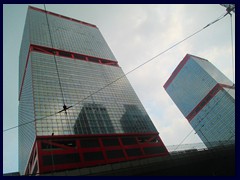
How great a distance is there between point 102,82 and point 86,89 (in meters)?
11.7

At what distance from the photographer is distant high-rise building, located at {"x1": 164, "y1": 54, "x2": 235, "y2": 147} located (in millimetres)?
131125

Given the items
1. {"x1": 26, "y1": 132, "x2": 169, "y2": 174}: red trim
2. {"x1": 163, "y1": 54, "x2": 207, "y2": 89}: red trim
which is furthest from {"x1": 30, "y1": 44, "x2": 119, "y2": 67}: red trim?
{"x1": 163, "y1": 54, "x2": 207, "y2": 89}: red trim

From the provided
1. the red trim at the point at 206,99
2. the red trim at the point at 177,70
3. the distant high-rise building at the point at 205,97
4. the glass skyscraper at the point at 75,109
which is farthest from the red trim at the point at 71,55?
the red trim at the point at 177,70

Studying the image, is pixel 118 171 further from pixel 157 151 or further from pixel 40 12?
pixel 40 12

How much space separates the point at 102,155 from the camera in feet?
194

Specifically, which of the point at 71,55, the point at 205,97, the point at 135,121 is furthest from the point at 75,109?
the point at 205,97

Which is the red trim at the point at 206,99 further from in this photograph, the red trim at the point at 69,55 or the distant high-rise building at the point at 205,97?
the red trim at the point at 69,55

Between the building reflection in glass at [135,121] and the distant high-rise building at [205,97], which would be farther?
the distant high-rise building at [205,97]

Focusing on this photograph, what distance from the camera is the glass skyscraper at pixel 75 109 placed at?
5725 centimetres

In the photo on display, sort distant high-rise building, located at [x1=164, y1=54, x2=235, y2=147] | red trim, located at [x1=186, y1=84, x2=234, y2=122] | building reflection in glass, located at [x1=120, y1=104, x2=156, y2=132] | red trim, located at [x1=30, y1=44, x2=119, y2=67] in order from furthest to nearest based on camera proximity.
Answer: red trim, located at [x1=186, y1=84, x2=234, y2=122] < distant high-rise building, located at [x1=164, y1=54, x2=235, y2=147] < red trim, located at [x1=30, y1=44, x2=119, y2=67] < building reflection in glass, located at [x1=120, y1=104, x2=156, y2=132]

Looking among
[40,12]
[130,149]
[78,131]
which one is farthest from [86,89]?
[40,12]

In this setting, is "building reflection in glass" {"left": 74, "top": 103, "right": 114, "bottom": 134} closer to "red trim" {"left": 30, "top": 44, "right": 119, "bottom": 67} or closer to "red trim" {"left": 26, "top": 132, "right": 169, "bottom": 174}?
"red trim" {"left": 26, "top": 132, "right": 169, "bottom": 174}

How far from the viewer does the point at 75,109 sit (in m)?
70.9

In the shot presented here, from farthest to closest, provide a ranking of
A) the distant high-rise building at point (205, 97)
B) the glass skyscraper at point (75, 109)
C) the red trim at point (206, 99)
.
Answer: the red trim at point (206, 99) < the distant high-rise building at point (205, 97) < the glass skyscraper at point (75, 109)
